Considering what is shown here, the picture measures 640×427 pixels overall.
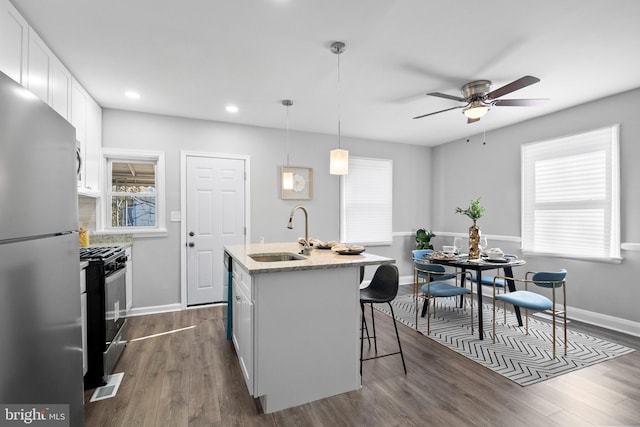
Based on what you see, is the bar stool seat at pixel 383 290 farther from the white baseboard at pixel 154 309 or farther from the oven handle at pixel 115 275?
the white baseboard at pixel 154 309

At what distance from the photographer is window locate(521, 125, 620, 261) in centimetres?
346

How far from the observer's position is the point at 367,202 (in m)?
5.43

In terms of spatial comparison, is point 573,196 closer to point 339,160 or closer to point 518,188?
point 518,188

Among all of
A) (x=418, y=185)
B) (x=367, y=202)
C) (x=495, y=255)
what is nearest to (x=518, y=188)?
(x=495, y=255)

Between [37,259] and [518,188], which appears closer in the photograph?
[37,259]

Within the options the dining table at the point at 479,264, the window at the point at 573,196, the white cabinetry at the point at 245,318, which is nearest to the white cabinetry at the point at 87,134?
the white cabinetry at the point at 245,318

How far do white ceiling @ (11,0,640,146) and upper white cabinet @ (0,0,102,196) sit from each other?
96mm

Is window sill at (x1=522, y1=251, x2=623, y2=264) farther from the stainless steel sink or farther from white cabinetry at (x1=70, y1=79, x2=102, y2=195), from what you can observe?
white cabinetry at (x1=70, y1=79, x2=102, y2=195)

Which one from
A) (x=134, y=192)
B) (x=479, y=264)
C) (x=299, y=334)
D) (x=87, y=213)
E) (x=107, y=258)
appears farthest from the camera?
(x=134, y=192)

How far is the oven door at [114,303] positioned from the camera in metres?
2.29

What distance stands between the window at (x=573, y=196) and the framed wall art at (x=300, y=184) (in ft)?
10.2

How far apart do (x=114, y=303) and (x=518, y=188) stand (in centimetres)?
506

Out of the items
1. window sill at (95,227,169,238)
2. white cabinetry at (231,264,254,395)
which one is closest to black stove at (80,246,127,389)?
white cabinetry at (231,264,254,395)

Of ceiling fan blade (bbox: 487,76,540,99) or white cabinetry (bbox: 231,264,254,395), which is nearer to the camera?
white cabinetry (bbox: 231,264,254,395)
